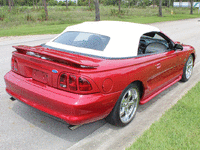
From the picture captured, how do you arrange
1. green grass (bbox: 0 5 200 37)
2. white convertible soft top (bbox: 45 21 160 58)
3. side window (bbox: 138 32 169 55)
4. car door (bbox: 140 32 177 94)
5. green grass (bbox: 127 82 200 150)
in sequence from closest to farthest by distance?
green grass (bbox: 127 82 200 150)
white convertible soft top (bbox: 45 21 160 58)
car door (bbox: 140 32 177 94)
side window (bbox: 138 32 169 55)
green grass (bbox: 0 5 200 37)

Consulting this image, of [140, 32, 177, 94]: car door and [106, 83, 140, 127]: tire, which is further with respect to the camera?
[140, 32, 177, 94]: car door

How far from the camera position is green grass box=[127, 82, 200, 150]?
113 inches

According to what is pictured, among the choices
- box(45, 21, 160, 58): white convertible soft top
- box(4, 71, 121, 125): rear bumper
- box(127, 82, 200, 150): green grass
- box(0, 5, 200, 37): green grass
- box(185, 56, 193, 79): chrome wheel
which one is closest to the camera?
box(4, 71, 121, 125): rear bumper

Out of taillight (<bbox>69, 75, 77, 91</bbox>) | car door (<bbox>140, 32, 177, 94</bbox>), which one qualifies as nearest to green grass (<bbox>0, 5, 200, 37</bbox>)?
car door (<bbox>140, 32, 177, 94</bbox>)

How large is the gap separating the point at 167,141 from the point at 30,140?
1.93 m

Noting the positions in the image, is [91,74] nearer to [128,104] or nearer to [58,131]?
[128,104]

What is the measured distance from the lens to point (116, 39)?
11.4ft

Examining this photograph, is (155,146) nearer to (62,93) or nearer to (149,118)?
(149,118)

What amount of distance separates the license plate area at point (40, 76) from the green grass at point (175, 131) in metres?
1.51

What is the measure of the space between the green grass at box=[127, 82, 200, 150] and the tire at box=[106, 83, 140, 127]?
41 centimetres

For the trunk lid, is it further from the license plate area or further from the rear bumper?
the rear bumper

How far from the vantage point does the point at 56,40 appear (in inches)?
159

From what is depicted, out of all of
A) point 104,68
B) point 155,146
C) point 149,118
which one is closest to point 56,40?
point 104,68

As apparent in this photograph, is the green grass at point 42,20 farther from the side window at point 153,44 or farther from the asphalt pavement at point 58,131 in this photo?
the asphalt pavement at point 58,131
